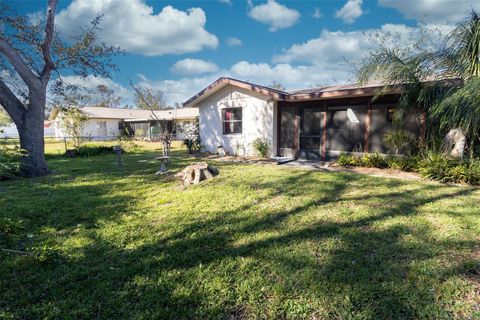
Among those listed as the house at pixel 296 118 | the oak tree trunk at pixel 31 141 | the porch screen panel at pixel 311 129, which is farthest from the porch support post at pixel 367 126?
the oak tree trunk at pixel 31 141

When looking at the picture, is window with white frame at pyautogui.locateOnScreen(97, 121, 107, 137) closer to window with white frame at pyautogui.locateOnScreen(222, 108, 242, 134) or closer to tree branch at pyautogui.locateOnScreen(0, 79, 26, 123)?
window with white frame at pyautogui.locateOnScreen(222, 108, 242, 134)

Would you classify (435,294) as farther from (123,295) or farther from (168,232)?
(168,232)

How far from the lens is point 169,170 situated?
332 inches

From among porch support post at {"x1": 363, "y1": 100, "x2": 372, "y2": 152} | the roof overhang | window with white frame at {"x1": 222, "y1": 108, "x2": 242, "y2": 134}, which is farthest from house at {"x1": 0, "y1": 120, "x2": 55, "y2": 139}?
porch support post at {"x1": 363, "y1": 100, "x2": 372, "y2": 152}

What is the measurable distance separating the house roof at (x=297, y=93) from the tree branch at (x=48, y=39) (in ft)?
18.6

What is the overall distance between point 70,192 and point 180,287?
4942mm

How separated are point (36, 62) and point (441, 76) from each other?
1332 cm

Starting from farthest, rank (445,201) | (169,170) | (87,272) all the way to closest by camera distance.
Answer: (169,170) < (445,201) < (87,272)

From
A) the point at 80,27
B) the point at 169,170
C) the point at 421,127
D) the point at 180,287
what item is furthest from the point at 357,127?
the point at 80,27

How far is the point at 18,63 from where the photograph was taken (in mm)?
7578

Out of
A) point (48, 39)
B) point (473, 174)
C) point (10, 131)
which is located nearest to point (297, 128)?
point (473, 174)

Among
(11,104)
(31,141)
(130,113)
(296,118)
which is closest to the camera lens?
(11,104)

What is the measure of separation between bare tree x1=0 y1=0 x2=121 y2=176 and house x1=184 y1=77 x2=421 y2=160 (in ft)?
14.8

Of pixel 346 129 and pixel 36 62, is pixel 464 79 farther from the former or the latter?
pixel 36 62
